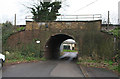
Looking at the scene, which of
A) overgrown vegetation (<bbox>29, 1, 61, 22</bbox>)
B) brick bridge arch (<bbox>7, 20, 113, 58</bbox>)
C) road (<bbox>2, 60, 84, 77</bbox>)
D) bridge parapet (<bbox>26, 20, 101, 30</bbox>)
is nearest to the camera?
road (<bbox>2, 60, 84, 77</bbox>)

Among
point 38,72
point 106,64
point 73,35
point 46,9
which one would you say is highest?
point 46,9

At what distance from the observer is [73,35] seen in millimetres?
13609

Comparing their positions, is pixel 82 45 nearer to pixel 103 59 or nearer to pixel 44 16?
pixel 103 59

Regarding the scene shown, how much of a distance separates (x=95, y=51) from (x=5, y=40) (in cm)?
1113

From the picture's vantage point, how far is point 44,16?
23750 mm

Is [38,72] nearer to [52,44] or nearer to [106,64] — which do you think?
[106,64]

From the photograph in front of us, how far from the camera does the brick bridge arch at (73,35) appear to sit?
1231cm

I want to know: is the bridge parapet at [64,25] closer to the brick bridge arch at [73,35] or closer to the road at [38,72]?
the brick bridge arch at [73,35]

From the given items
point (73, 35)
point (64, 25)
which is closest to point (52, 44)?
point (64, 25)

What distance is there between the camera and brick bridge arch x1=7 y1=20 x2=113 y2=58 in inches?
485

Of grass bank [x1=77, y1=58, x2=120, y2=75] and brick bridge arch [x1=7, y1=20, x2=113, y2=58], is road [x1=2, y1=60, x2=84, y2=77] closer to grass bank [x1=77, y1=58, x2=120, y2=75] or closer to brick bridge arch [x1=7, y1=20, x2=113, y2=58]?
grass bank [x1=77, y1=58, x2=120, y2=75]

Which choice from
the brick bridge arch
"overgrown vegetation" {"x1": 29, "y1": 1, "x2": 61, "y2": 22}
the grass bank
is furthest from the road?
"overgrown vegetation" {"x1": 29, "y1": 1, "x2": 61, "y2": 22}

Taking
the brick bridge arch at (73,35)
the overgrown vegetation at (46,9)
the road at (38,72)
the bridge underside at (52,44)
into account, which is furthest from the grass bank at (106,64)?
the overgrown vegetation at (46,9)

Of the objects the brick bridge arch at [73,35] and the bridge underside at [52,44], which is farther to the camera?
the bridge underside at [52,44]
